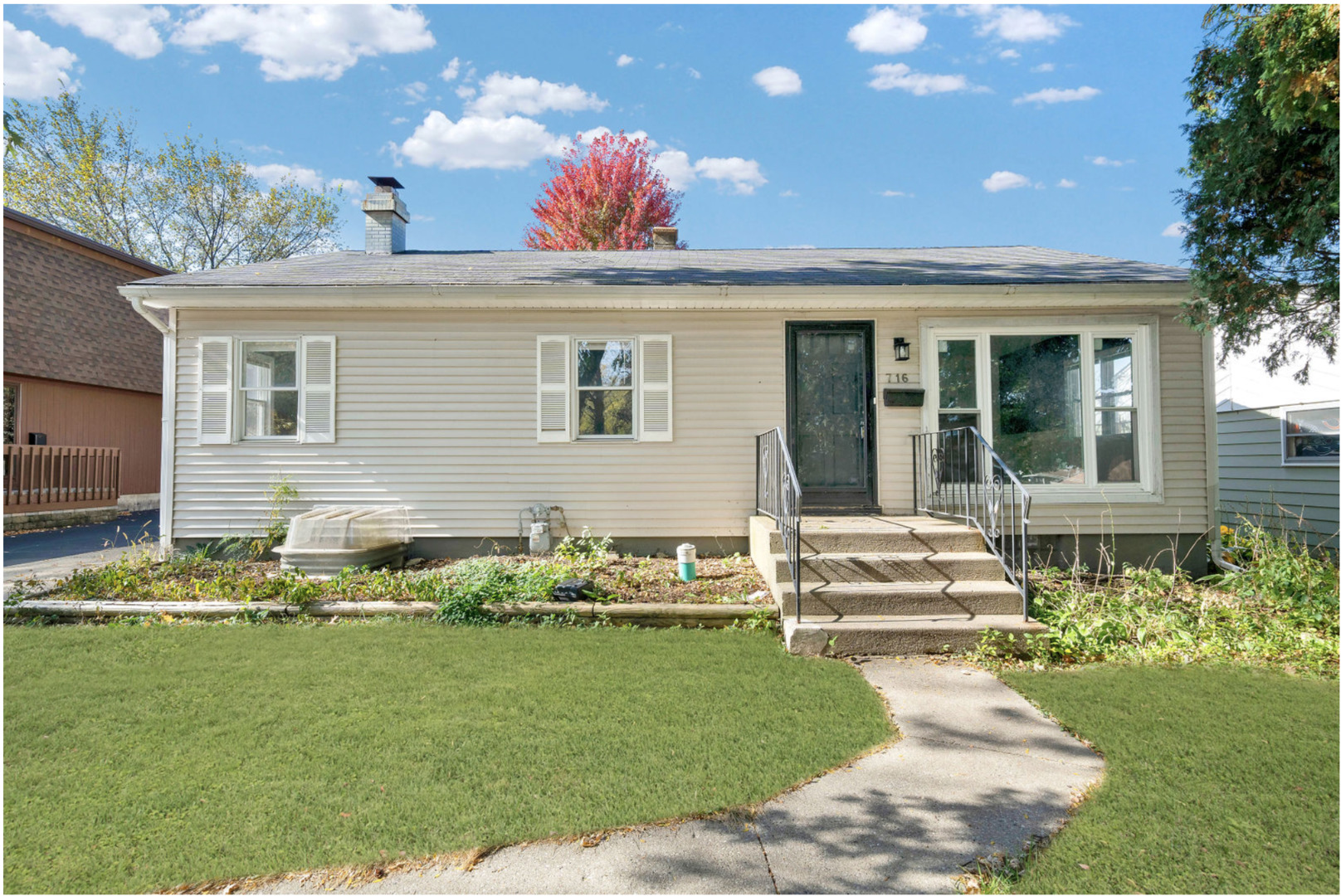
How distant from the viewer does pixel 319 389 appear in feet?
23.1

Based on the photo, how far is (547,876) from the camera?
2.06 metres

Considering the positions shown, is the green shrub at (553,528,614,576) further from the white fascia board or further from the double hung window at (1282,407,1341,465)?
the double hung window at (1282,407,1341,465)

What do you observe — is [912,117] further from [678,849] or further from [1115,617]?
[678,849]

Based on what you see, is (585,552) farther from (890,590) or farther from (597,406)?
(890,590)

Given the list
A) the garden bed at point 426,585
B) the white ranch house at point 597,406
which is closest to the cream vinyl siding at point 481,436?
the white ranch house at point 597,406

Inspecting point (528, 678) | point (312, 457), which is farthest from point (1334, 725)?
point (312, 457)

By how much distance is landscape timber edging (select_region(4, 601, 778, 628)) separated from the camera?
16.4ft

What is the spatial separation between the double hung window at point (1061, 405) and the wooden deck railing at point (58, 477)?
13.0 meters

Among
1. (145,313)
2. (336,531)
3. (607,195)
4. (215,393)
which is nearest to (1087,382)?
(336,531)

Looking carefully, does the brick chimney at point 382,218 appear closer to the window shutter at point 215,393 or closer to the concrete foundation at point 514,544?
the window shutter at point 215,393

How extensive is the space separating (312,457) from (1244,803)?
7.40 meters

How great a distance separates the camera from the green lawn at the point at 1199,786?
6.73ft

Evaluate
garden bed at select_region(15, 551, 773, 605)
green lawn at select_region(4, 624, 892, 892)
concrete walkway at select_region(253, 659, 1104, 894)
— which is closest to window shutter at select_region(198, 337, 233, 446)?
garden bed at select_region(15, 551, 773, 605)

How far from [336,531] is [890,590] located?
4.70 meters
